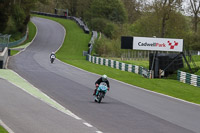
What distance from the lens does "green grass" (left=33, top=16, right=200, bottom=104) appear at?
26.3 m

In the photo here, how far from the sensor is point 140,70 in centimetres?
3903

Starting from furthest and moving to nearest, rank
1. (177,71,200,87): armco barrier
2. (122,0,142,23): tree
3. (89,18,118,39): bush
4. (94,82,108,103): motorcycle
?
(122,0,142,23): tree < (89,18,118,39): bush < (177,71,200,87): armco barrier < (94,82,108,103): motorcycle

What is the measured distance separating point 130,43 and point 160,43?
2.60 m

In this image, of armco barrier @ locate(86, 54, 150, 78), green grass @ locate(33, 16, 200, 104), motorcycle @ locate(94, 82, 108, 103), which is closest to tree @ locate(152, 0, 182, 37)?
green grass @ locate(33, 16, 200, 104)

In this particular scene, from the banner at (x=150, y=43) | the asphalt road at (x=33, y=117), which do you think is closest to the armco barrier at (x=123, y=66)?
the banner at (x=150, y=43)

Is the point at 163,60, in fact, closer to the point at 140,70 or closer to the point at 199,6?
the point at 140,70

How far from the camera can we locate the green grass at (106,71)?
26.3 m

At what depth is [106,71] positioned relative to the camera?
39.8 metres

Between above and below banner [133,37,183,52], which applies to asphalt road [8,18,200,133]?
below

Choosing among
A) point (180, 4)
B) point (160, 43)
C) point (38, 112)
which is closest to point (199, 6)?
point (180, 4)

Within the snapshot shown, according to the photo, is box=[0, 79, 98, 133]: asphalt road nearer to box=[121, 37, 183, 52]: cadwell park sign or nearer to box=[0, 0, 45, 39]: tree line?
box=[121, 37, 183, 52]: cadwell park sign

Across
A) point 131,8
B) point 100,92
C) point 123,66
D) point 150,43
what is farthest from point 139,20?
point 100,92

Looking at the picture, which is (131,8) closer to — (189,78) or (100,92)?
(189,78)

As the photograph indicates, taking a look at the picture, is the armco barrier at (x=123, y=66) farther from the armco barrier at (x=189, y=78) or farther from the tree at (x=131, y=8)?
the tree at (x=131, y=8)
